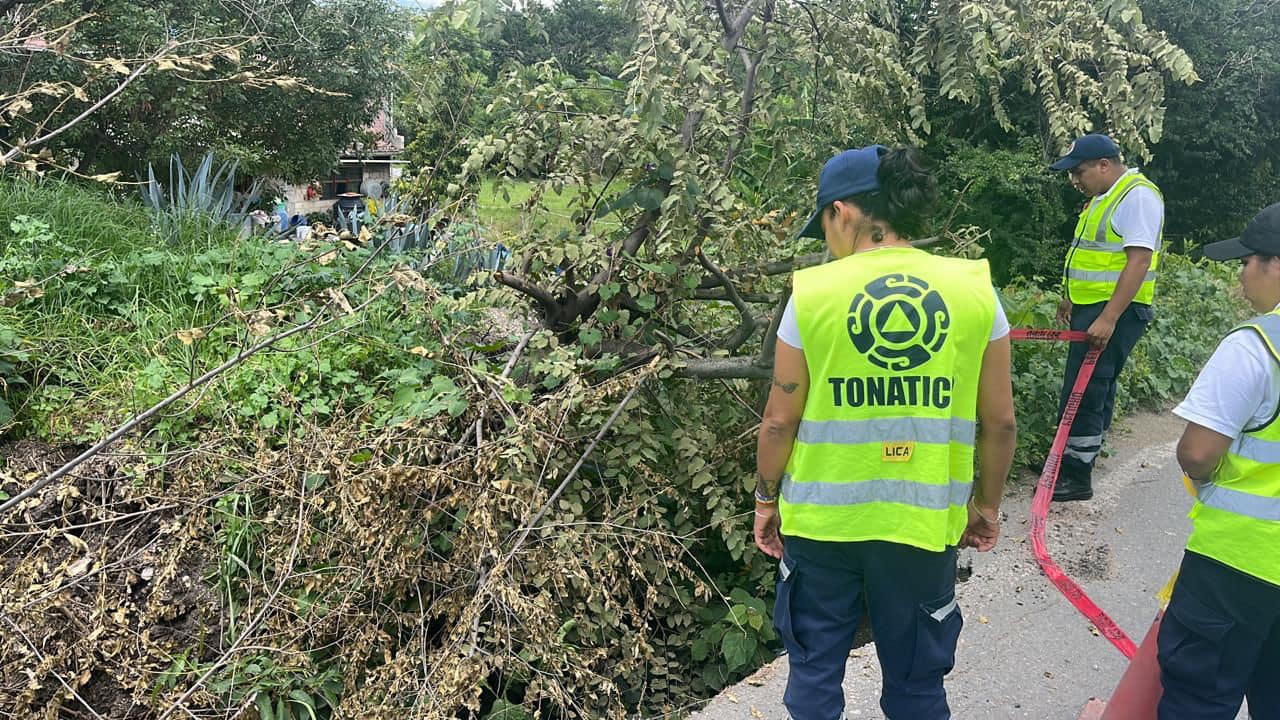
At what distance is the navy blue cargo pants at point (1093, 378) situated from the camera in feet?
14.8

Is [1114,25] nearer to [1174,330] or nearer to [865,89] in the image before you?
[865,89]

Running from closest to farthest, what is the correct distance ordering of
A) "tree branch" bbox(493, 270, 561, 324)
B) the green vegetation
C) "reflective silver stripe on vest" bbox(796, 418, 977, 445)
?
"reflective silver stripe on vest" bbox(796, 418, 977, 445)
the green vegetation
"tree branch" bbox(493, 270, 561, 324)

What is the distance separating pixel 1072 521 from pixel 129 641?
4.27 m

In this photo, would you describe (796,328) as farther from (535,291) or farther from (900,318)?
(535,291)

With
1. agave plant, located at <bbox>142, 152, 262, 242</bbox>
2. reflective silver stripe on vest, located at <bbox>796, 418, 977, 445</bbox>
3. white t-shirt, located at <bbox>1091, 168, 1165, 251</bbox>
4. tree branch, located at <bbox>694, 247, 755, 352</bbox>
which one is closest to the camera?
reflective silver stripe on vest, located at <bbox>796, 418, 977, 445</bbox>

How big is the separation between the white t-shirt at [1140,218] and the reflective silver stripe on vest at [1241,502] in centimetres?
226

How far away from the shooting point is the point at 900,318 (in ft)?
7.17

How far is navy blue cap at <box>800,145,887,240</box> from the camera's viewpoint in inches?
88.9

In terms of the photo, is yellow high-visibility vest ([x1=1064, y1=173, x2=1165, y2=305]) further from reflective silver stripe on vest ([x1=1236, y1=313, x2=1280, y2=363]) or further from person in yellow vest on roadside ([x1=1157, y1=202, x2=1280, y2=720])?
reflective silver stripe on vest ([x1=1236, y1=313, x2=1280, y2=363])

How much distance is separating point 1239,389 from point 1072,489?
110 inches

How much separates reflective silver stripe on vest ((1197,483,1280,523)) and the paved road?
1125 mm

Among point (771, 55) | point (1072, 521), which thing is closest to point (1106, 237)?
point (1072, 521)

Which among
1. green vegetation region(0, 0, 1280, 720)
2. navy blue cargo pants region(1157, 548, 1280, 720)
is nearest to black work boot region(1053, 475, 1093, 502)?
green vegetation region(0, 0, 1280, 720)

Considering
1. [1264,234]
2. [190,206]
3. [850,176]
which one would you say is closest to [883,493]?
[850,176]
